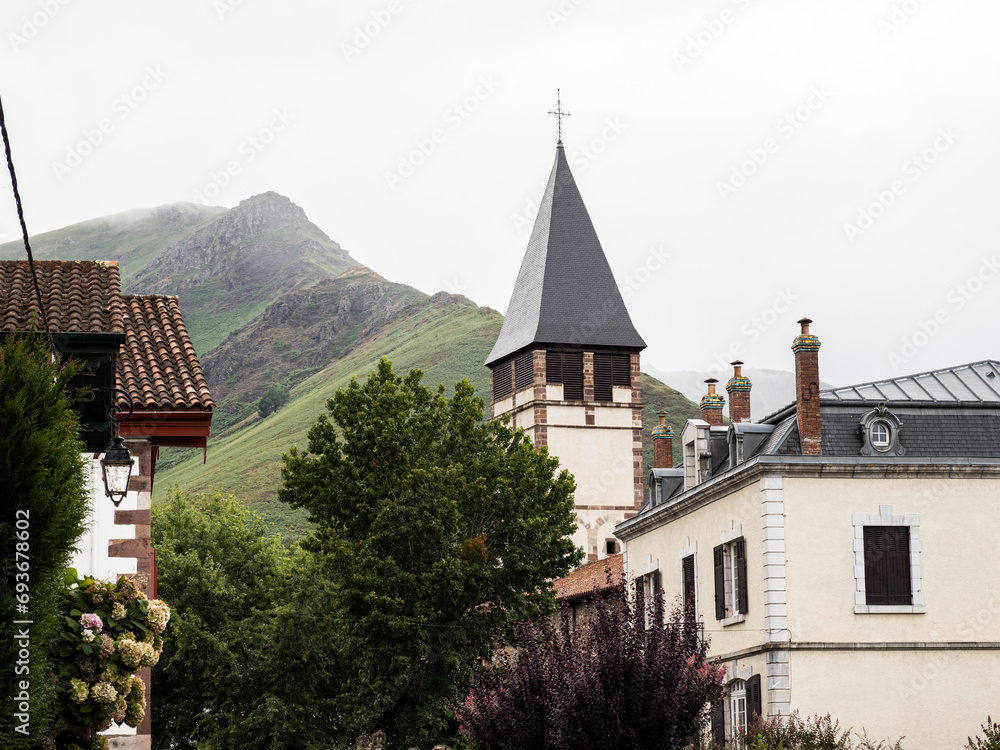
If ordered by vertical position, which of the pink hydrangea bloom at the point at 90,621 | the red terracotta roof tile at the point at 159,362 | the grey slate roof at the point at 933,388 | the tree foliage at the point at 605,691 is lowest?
the tree foliage at the point at 605,691

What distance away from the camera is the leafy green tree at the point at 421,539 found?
34.8m

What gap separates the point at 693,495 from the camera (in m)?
33.8

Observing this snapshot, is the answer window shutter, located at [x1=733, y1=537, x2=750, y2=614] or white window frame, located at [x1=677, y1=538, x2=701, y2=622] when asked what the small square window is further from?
white window frame, located at [x1=677, y1=538, x2=701, y2=622]

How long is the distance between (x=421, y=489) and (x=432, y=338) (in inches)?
5028

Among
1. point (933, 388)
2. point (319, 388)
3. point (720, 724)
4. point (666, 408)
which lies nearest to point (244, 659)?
point (720, 724)

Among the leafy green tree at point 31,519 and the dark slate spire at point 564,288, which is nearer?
the leafy green tree at point 31,519

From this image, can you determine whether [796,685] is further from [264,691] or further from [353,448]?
[264,691]

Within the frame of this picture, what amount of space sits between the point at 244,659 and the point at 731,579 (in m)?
14.7

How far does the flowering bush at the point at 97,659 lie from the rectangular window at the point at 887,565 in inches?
830

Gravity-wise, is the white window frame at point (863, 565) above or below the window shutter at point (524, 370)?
below

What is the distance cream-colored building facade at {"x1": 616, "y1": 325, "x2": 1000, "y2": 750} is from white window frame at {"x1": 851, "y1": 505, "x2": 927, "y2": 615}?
25 mm

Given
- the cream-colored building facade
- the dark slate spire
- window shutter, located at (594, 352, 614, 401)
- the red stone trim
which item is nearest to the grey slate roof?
the cream-colored building facade

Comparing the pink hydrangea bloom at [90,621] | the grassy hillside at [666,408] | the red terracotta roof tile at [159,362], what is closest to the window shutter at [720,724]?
the red terracotta roof tile at [159,362]

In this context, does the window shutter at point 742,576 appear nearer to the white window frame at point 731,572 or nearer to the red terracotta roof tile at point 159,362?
the white window frame at point 731,572
